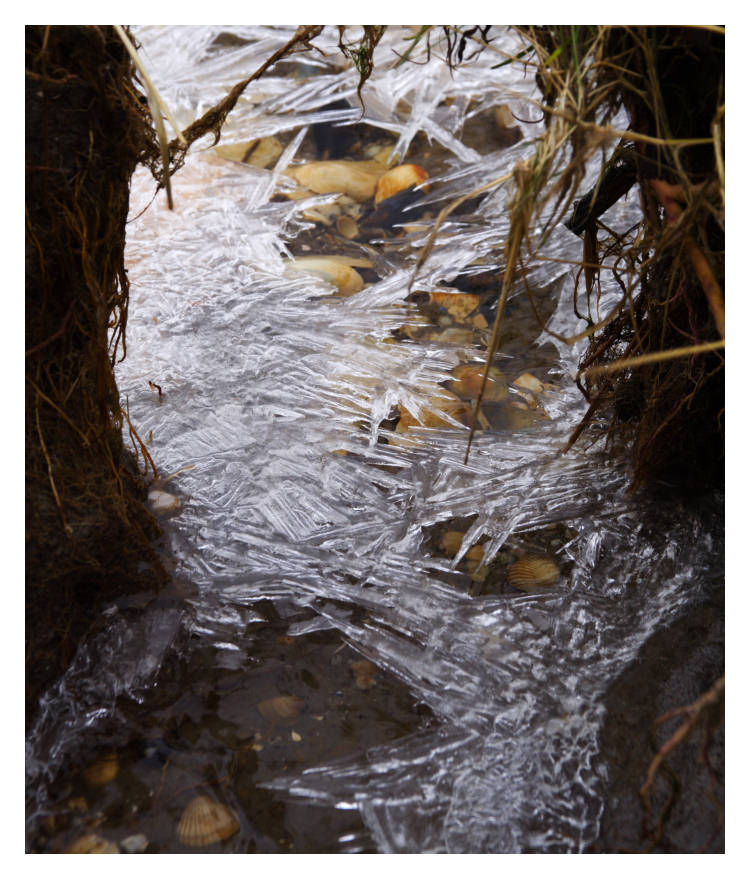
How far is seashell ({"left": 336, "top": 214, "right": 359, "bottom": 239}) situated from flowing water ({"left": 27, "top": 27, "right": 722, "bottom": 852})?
4 cm

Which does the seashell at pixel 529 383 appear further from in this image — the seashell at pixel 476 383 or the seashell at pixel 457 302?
the seashell at pixel 457 302

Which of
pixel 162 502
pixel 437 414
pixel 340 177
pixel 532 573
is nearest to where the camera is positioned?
pixel 532 573

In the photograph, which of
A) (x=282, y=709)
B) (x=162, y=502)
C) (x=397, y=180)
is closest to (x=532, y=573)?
(x=282, y=709)

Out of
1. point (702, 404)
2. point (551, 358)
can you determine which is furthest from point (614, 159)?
point (551, 358)

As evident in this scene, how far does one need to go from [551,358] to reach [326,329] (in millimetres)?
588

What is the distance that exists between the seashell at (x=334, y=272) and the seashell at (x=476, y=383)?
0.46 m

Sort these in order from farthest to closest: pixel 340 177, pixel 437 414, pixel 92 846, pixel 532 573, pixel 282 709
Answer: pixel 340 177, pixel 437 414, pixel 532 573, pixel 282 709, pixel 92 846

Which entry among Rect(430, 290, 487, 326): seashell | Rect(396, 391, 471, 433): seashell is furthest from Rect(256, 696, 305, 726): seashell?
Rect(430, 290, 487, 326): seashell

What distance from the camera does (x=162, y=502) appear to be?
1547 millimetres

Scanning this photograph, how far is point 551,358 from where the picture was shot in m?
1.94

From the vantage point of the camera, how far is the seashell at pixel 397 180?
2471 mm

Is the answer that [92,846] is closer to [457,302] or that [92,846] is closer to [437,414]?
[437,414]

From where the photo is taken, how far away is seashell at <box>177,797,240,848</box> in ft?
3.34

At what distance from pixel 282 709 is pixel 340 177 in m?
1.83
